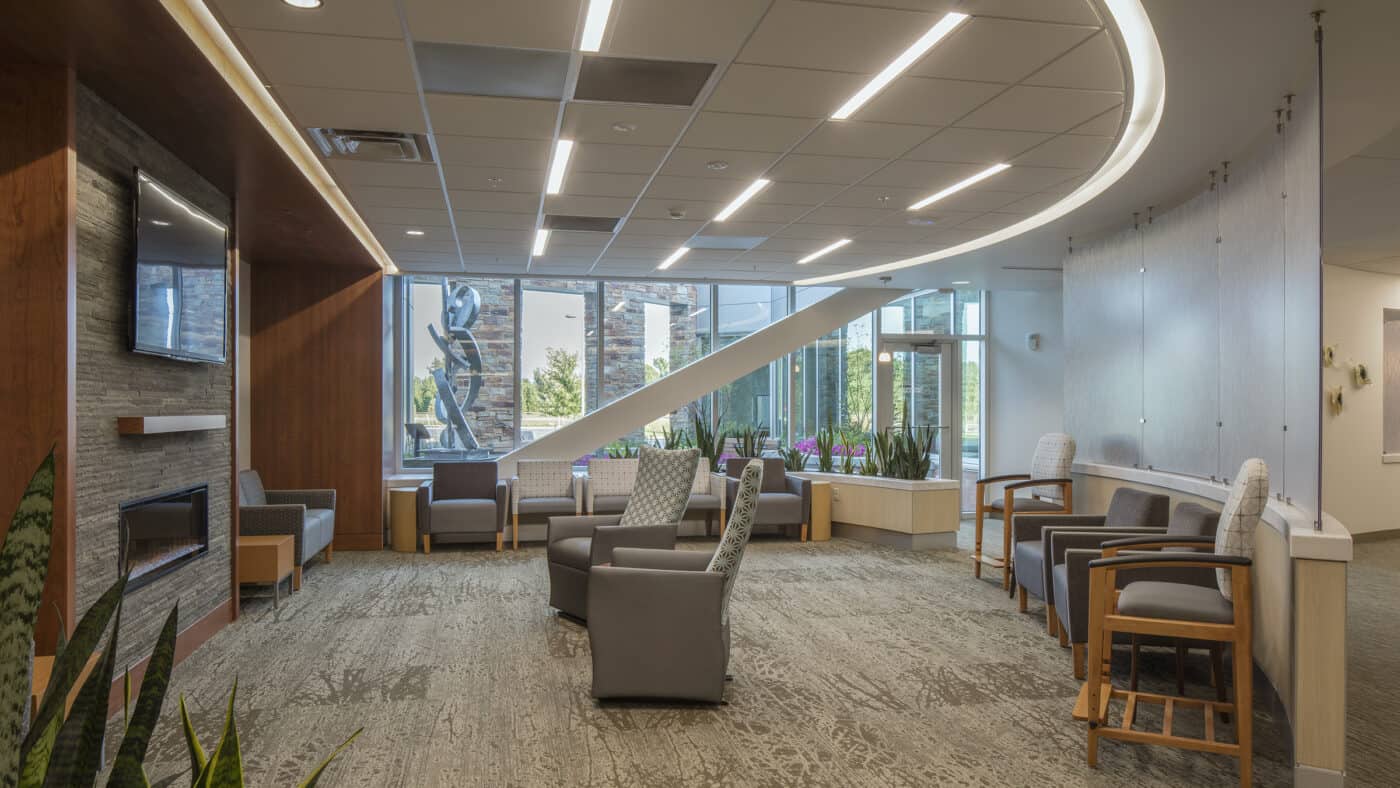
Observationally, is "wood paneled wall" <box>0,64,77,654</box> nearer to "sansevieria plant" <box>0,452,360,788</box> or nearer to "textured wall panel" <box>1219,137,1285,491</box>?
"sansevieria plant" <box>0,452,360,788</box>

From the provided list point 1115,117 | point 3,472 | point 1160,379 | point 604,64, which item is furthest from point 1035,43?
point 3,472

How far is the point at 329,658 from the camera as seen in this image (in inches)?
185

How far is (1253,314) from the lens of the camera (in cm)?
443

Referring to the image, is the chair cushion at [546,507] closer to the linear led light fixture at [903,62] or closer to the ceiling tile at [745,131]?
the ceiling tile at [745,131]

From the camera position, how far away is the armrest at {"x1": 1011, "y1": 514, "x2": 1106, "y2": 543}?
5.50 m

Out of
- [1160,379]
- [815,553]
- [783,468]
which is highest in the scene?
[1160,379]

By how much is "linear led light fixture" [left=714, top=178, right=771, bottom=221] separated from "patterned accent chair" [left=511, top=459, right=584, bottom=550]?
3200mm

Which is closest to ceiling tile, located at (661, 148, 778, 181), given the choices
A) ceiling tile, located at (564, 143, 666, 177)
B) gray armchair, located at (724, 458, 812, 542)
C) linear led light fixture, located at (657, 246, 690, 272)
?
ceiling tile, located at (564, 143, 666, 177)

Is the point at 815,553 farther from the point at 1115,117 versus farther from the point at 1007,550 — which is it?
the point at 1115,117

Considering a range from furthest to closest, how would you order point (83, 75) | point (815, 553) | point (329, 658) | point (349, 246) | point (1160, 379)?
point (815, 553) < point (349, 246) < point (1160, 379) < point (329, 658) < point (83, 75)

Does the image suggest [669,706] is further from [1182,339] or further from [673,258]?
[673,258]

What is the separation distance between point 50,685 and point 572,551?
4.60m

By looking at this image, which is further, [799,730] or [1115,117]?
[1115,117]

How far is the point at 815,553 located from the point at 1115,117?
15.5ft
